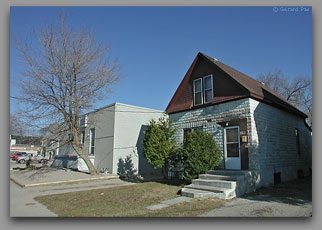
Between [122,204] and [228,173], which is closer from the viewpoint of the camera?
[122,204]

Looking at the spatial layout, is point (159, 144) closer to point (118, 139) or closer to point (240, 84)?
point (240, 84)

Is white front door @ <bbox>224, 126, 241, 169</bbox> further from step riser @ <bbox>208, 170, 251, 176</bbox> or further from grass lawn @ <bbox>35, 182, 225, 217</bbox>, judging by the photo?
grass lawn @ <bbox>35, 182, 225, 217</bbox>

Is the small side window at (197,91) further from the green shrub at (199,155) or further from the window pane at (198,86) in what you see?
the green shrub at (199,155)

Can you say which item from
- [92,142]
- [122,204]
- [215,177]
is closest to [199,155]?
[215,177]

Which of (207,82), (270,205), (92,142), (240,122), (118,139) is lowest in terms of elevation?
(270,205)

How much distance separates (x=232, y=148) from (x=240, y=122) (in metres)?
1.21

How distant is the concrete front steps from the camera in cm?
743

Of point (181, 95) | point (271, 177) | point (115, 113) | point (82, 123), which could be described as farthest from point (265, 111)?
point (82, 123)

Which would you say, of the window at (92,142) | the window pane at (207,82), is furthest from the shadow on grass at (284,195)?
the window at (92,142)

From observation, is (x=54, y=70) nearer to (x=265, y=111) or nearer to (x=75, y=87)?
(x=75, y=87)

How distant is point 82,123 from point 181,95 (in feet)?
34.2

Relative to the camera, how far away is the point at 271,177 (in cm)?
971

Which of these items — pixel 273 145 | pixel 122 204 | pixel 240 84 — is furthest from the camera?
pixel 273 145

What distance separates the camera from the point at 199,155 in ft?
30.3
